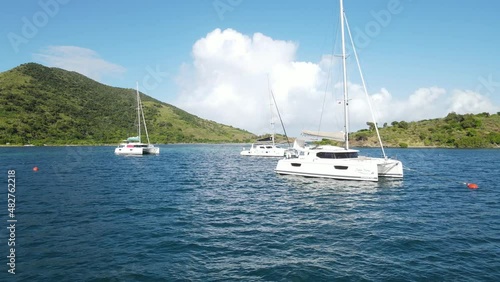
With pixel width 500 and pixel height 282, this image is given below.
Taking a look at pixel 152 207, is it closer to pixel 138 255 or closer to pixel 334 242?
pixel 138 255

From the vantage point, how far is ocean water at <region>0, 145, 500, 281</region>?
12398 mm

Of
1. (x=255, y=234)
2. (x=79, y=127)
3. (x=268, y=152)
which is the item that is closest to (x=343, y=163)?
(x=255, y=234)

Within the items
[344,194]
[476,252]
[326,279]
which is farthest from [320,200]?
[326,279]

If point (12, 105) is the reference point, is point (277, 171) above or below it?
below

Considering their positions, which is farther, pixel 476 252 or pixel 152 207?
pixel 152 207

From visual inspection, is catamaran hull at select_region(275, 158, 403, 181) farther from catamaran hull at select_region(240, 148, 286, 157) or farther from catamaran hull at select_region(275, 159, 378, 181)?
catamaran hull at select_region(240, 148, 286, 157)

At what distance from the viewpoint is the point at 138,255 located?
14109 mm

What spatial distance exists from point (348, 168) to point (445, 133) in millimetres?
129803

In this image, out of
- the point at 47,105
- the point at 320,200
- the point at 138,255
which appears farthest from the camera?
the point at 47,105

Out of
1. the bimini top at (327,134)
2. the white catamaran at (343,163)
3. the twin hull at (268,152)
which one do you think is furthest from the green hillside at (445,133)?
the white catamaran at (343,163)

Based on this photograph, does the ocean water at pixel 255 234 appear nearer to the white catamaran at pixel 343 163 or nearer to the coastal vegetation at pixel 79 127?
the white catamaran at pixel 343 163

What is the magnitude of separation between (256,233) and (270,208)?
6.72 metres

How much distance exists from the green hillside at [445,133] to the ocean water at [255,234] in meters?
117

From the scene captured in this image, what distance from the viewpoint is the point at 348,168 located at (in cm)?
3597
